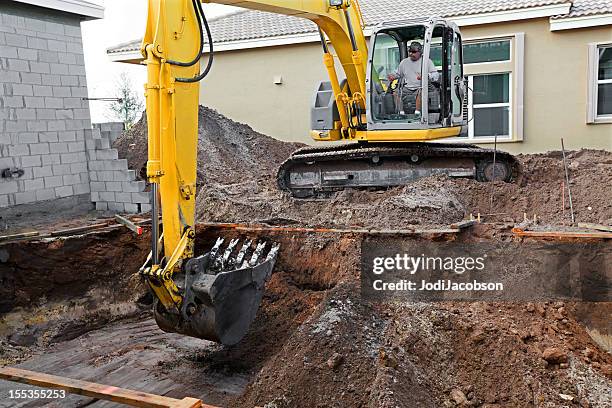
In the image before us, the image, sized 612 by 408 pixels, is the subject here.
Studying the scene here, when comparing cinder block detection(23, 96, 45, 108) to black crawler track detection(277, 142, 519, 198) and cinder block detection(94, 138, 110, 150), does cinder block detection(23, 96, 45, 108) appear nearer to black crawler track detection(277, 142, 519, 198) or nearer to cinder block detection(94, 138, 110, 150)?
cinder block detection(94, 138, 110, 150)

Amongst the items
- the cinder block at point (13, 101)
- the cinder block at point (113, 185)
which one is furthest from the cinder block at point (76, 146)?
the cinder block at point (13, 101)

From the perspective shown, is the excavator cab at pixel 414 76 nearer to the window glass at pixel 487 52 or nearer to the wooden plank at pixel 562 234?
the wooden plank at pixel 562 234

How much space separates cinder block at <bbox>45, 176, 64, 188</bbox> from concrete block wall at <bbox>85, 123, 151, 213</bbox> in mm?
504

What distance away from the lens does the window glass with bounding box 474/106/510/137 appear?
1198cm

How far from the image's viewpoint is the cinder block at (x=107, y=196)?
26.1 ft

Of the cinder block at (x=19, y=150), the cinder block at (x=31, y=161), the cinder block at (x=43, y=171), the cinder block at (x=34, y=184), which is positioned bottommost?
the cinder block at (x=34, y=184)

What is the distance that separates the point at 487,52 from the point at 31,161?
916 centimetres

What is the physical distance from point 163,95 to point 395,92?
4715mm

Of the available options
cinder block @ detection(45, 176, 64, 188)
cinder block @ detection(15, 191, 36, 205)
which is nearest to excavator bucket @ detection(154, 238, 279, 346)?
cinder block @ detection(15, 191, 36, 205)

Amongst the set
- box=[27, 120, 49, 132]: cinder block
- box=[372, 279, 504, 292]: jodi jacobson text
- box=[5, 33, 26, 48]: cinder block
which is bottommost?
box=[372, 279, 504, 292]: jodi jacobson text

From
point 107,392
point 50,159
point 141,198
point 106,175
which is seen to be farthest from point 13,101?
point 107,392

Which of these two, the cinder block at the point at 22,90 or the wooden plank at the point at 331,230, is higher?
the cinder block at the point at 22,90

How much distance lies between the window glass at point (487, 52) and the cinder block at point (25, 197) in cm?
888

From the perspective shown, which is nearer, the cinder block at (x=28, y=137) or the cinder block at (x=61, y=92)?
the cinder block at (x=28, y=137)
